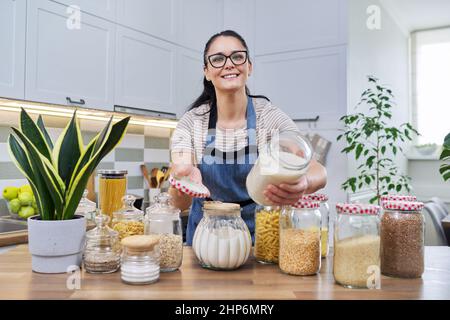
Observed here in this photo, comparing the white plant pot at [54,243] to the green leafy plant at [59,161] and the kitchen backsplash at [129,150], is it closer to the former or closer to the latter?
the green leafy plant at [59,161]

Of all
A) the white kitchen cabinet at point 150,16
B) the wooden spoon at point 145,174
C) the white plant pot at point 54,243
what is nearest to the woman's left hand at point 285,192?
the white plant pot at point 54,243

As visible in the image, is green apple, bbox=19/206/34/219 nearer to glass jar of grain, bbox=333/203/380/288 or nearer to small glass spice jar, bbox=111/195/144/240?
small glass spice jar, bbox=111/195/144/240

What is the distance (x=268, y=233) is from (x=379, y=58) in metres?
3.21

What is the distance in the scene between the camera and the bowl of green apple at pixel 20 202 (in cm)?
188

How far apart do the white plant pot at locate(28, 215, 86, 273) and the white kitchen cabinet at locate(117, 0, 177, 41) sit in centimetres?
179

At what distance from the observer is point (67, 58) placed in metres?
2.05

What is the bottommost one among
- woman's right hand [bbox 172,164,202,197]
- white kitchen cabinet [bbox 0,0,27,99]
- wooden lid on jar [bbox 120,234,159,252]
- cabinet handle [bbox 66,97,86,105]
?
wooden lid on jar [bbox 120,234,159,252]

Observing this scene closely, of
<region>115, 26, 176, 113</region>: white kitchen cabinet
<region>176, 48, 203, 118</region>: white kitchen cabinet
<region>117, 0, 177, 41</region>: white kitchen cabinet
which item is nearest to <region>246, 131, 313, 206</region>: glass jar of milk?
<region>115, 26, 176, 113</region>: white kitchen cabinet

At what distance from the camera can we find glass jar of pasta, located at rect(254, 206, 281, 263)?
931 mm

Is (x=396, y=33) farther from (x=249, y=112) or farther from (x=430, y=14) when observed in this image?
(x=249, y=112)

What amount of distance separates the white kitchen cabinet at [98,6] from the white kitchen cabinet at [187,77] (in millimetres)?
598

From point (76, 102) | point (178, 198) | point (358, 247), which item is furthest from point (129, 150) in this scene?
point (358, 247)

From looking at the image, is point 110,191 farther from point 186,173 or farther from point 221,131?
point 221,131

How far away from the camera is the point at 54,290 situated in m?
0.74
